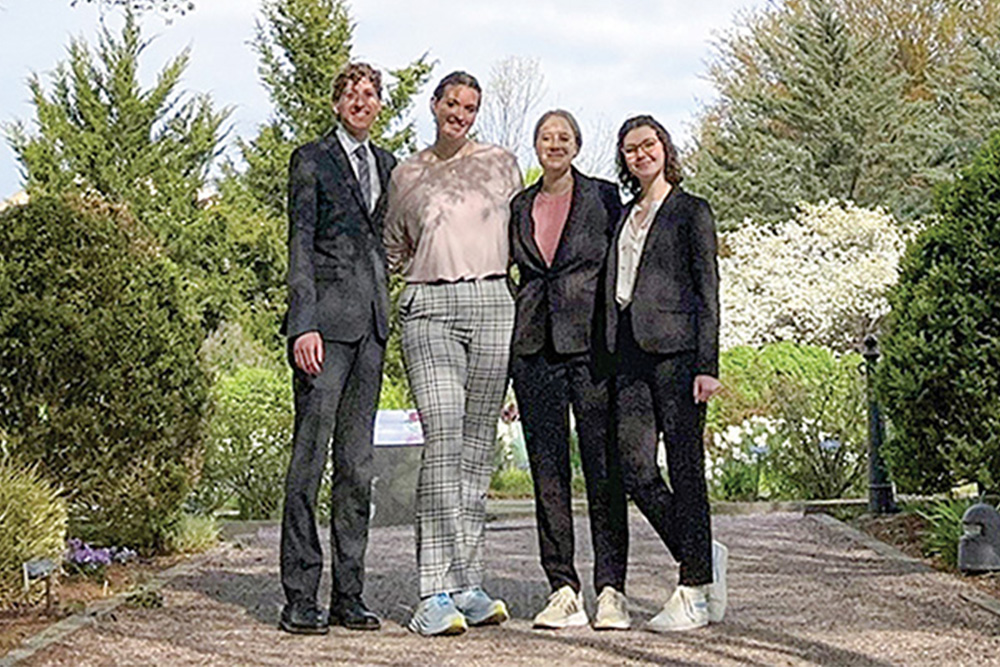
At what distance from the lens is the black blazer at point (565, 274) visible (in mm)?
6543

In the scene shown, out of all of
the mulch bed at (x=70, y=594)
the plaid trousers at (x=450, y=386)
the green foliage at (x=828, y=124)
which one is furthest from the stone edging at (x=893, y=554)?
the green foliage at (x=828, y=124)

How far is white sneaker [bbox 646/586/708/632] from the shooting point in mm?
6531

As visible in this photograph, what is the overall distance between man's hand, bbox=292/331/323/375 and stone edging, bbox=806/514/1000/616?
9.10 ft

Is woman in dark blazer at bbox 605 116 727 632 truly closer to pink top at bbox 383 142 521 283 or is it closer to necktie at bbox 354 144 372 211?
pink top at bbox 383 142 521 283

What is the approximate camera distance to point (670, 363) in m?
6.54

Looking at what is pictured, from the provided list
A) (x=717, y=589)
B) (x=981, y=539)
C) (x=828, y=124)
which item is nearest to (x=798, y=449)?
(x=981, y=539)

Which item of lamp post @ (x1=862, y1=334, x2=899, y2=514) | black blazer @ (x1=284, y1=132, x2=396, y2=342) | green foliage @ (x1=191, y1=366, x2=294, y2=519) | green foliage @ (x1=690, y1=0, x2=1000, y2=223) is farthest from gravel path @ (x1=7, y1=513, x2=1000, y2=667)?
green foliage @ (x1=690, y1=0, x2=1000, y2=223)

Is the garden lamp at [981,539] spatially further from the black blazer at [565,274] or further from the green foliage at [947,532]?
the black blazer at [565,274]

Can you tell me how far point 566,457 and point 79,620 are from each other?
196 centimetres

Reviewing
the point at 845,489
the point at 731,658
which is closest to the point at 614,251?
the point at 731,658

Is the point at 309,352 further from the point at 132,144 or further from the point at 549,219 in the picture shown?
the point at 132,144

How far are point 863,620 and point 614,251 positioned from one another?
67.0 inches

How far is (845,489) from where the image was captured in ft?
45.9

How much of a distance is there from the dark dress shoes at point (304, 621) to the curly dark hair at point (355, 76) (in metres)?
1.90
